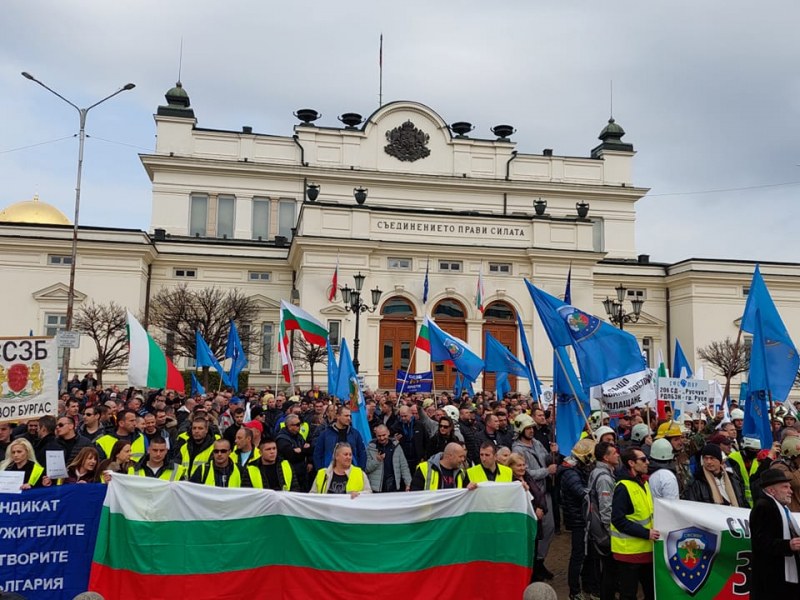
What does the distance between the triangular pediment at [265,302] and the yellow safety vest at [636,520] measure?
38997 millimetres

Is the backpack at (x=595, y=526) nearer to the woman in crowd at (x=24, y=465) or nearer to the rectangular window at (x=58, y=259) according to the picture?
the woman in crowd at (x=24, y=465)

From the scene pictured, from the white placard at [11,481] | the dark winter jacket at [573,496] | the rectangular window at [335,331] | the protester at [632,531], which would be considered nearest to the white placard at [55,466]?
the white placard at [11,481]

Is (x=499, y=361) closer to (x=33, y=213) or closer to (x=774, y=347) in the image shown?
(x=774, y=347)

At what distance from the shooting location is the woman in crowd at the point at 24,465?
337 inches

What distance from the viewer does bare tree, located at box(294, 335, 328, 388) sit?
120ft

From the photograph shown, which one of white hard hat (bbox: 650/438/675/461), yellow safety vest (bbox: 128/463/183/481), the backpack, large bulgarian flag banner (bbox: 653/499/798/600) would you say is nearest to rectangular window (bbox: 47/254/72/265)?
yellow safety vest (bbox: 128/463/183/481)

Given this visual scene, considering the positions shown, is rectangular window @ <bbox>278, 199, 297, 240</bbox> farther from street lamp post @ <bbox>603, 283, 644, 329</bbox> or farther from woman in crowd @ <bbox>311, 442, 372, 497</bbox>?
woman in crowd @ <bbox>311, 442, 372, 497</bbox>

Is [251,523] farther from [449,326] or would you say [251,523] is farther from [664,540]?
[449,326]

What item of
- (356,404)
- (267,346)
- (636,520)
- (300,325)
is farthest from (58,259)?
(636,520)

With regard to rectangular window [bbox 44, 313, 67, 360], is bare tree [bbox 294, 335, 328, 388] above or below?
below

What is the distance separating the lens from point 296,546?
7941mm

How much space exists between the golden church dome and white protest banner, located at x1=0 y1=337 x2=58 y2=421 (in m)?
57.1

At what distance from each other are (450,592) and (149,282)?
1609 inches

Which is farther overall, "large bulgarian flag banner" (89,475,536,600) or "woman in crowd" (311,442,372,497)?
"woman in crowd" (311,442,372,497)
